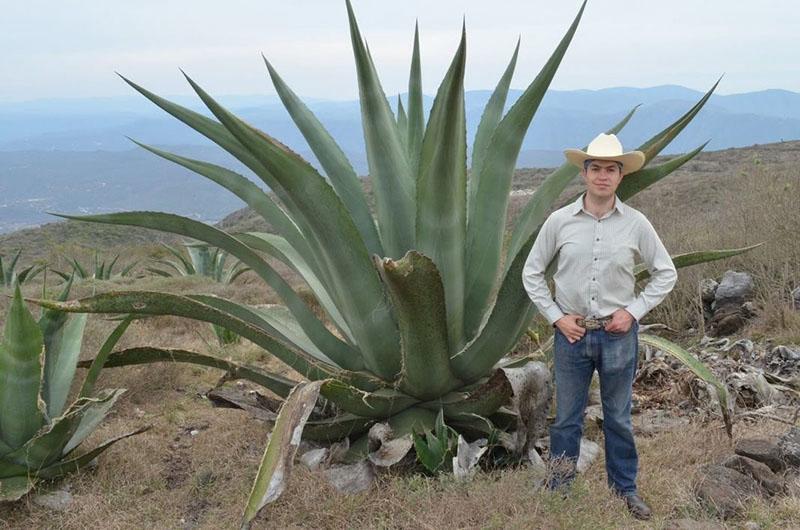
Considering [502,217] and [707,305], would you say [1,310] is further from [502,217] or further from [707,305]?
[707,305]

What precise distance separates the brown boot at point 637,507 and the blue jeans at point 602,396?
0.03 meters

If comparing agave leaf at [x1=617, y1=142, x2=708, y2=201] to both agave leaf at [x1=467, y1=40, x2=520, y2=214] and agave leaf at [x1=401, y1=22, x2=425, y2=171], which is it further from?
agave leaf at [x1=401, y1=22, x2=425, y2=171]

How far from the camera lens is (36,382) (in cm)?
271

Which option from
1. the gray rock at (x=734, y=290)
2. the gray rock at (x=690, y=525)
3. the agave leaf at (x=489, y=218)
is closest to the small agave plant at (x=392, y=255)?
the agave leaf at (x=489, y=218)

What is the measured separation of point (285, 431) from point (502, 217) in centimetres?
126

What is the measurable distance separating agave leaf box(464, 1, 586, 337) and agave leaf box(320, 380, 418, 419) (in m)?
0.39

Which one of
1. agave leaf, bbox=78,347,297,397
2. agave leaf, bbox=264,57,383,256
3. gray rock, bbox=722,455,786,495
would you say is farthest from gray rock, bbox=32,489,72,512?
gray rock, bbox=722,455,786,495

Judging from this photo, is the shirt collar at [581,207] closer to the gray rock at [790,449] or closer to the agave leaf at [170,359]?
the gray rock at [790,449]

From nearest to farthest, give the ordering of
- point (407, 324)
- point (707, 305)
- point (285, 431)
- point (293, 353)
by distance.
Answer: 1. point (285, 431)
2. point (407, 324)
3. point (293, 353)
4. point (707, 305)

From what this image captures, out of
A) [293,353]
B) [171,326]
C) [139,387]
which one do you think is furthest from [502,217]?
[171,326]

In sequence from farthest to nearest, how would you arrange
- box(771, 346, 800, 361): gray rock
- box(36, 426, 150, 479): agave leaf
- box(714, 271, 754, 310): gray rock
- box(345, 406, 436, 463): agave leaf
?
box(714, 271, 754, 310): gray rock
box(771, 346, 800, 361): gray rock
box(36, 426, 150, 479): agave leaf
box(345, 406, 436, 463): agave leaf

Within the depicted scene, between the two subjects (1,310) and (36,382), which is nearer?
(36,382)

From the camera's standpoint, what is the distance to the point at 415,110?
10.1 ft

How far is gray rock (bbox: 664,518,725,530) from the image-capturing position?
7.17 feet
